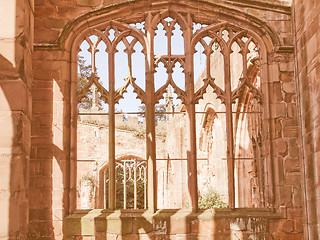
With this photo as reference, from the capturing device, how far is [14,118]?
5.60m

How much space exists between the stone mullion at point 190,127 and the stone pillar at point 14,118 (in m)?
2.31

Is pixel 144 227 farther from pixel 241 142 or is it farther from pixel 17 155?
pixel 241 142

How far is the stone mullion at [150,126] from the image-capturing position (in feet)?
23.4

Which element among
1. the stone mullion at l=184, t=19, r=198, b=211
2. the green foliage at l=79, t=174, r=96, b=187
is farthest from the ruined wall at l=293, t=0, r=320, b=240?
the green foliage at l=79, t=174, r=96, b=187

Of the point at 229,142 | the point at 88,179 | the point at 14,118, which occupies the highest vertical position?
the point at 14,118

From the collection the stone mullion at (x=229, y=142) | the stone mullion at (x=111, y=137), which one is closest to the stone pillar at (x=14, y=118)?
the stone mullion at (x=111, y=137)

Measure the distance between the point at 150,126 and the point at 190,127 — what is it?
0.56 metres

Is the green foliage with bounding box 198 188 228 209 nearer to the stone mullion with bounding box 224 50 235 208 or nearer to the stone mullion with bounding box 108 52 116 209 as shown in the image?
the stone mullion with bounding box 224 50 235 208

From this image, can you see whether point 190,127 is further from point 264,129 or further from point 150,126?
point 264,129

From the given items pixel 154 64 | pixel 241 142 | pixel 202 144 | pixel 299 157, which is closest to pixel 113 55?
pixel 154 64

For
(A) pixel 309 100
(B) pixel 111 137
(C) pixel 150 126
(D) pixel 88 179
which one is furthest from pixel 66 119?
(D) pixel 88 179

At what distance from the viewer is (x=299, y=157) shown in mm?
7207

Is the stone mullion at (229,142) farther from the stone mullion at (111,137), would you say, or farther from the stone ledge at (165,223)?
the stone mullion at (111,137)

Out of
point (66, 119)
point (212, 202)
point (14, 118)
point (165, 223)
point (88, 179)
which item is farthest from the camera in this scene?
point (88, 179)
